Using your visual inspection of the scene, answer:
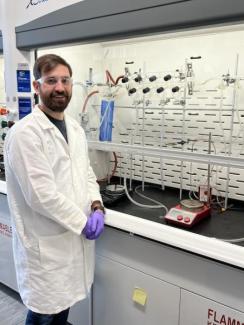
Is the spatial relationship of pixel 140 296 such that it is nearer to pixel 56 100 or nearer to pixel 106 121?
pixel 56 100

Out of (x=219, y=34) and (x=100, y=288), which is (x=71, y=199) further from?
(x=219, y=34)

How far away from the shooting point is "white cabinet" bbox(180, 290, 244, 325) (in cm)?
113

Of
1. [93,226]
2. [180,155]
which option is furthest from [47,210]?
[180,155]

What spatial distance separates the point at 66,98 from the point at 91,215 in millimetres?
529

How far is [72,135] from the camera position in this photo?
53.6 inches

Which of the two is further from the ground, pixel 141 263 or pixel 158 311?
pixel 141 263

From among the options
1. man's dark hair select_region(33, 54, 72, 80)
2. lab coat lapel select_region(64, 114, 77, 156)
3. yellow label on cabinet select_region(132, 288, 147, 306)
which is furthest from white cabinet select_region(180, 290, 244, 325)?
man's dark hair select_region(33, 54, 72, 80)

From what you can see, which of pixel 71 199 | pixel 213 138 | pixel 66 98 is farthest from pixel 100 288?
pixel 213 138

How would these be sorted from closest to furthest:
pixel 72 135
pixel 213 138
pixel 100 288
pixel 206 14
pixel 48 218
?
1. pixel 206 14
2. pixel 48 218
3. pixel 72 135
4. pixel 100 288
5. pixel 213 138

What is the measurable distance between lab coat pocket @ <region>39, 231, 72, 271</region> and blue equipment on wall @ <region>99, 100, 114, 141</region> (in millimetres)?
936

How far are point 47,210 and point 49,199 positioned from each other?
0.05m

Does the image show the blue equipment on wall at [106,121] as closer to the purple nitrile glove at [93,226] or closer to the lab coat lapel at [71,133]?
the lab coat lapel at [71,133]

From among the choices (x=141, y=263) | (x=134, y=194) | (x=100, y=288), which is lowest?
(x=100, y=288)

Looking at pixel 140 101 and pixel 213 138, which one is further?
pixel 140 101
